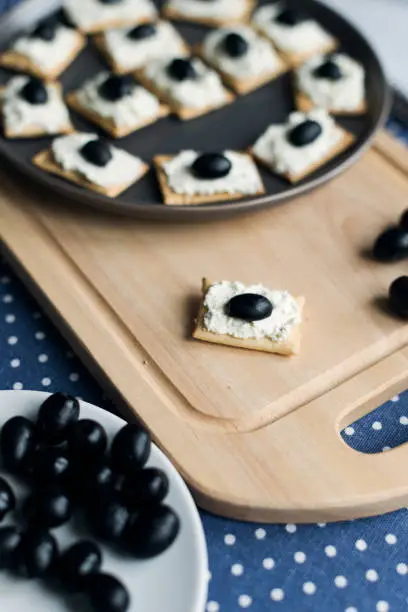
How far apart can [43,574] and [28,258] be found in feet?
2.00

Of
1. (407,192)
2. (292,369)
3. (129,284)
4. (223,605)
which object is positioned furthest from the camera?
(407,192)

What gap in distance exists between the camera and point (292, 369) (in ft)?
4.23

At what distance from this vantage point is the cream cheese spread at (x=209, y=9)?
1.84 meters

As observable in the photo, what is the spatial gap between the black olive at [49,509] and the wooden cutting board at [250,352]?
20 cm

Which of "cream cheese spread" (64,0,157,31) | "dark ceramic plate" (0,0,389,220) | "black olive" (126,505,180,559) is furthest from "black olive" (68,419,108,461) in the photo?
"cream cheese spread" (64,0,157,31)

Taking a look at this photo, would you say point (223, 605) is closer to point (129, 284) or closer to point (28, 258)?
point (129, 284)

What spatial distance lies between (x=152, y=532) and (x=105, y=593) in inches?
3.6

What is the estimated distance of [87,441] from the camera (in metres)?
1.07

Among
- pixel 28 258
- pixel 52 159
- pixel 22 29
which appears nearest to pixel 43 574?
pixel 28 258

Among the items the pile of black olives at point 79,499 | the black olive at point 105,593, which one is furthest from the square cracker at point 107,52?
the black olive at point 105,593

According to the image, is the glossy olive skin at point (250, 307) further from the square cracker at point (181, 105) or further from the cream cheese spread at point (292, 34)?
the cream cheese spread at point (292, 34)

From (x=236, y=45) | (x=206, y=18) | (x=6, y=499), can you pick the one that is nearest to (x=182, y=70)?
(x=236, y=45)

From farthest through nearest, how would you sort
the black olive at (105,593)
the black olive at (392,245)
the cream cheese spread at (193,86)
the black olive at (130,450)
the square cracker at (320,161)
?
the cream cheese spread at (193,86), the square cracker at (320,161), the black olive at (392,245), the black olive at (130,450), the black olive at (105,593)

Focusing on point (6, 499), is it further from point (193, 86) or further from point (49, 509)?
point (193, 86)
